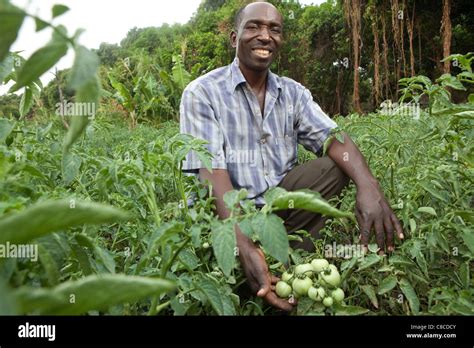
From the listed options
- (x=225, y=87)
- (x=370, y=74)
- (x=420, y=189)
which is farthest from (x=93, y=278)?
(x=370, y=74)

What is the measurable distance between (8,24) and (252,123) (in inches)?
68.3

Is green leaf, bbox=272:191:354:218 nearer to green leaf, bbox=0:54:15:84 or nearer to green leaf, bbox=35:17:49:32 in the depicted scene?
green leaf, bbox=35:17:49:32

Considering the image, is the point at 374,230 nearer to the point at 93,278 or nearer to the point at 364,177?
the point at 364,177

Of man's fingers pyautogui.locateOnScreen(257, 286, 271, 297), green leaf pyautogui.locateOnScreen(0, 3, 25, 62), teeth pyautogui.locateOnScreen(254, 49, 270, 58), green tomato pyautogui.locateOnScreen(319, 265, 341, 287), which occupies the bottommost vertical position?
man's fingers pyautogui.locateOnScreen(257, 286, 271, 297)

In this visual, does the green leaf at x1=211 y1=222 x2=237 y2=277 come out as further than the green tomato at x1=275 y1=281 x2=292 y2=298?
No

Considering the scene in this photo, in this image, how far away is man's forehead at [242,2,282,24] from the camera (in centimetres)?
232

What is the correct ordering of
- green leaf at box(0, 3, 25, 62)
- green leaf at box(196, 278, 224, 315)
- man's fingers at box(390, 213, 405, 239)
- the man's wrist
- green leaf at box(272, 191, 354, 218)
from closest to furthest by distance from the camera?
green leaf at box(0, 3, 25, 62) < green leaf at box(272, 191, 354, 218) < green leaf at box(196, 278, 224, 315) < man's fingers at box(390, 213, 405, 239) < the man's wrist

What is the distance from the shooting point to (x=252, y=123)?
229cm

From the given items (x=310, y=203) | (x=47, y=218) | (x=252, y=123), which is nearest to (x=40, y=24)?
(x=47, y=218)

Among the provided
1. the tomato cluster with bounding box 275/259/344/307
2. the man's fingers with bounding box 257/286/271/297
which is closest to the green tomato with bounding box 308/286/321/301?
the tomato cluster with bounding box 275/259/344/307

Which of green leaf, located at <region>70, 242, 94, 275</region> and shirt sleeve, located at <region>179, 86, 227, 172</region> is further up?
shirt sleeve, located at <region>179, 86, 227, 172</region>

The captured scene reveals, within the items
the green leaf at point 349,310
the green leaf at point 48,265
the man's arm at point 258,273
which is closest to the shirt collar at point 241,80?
the man's arm at point 258,273

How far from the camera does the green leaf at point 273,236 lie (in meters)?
0.93

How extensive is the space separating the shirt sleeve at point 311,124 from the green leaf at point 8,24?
1.80 m
